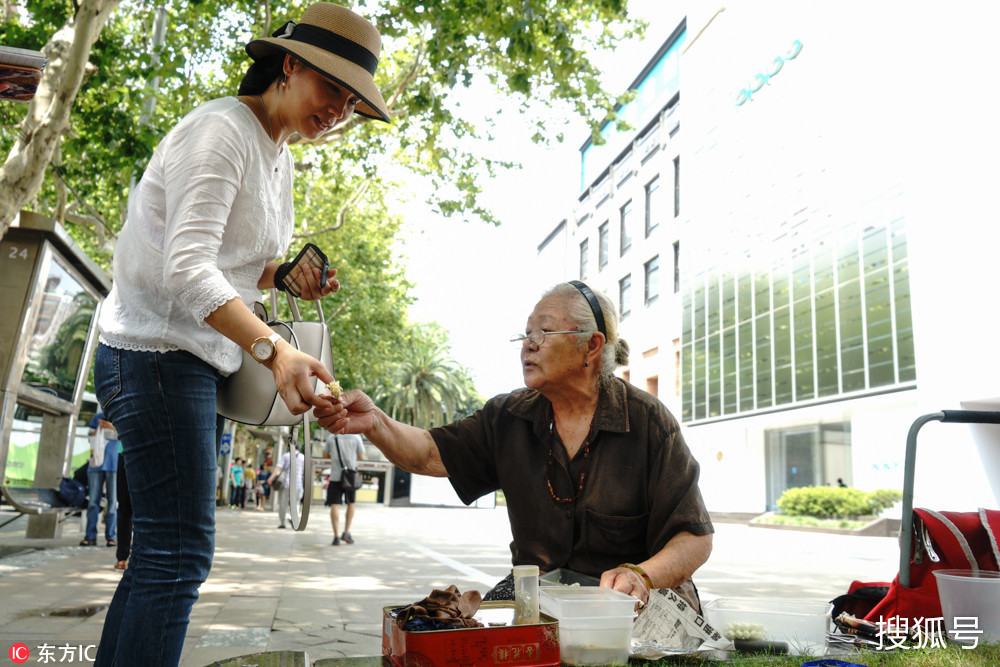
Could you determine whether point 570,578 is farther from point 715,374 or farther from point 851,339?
point 715,374

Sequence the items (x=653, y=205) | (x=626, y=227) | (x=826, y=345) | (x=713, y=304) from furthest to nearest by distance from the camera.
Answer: (x=626, y=227) → (x=653, y=205) → (x=713, y=304) → (x=826, y=345)

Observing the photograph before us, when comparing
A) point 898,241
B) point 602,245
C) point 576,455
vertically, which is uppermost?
point 602,245

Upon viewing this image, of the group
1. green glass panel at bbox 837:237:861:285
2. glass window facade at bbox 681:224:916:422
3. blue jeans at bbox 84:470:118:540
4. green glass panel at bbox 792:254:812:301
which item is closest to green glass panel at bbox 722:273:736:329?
glass window facade at bbox 681:224:916:422


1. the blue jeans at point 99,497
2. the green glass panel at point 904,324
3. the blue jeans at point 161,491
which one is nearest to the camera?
the blue jeans at point 161,491

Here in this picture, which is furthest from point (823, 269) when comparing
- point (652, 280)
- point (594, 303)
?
point (594, 303)

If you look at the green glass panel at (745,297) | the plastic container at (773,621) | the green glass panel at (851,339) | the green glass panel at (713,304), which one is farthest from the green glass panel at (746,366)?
the plastic container at (773,621)

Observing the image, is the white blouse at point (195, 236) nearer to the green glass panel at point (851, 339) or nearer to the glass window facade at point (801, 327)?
the glass window facade at point (801, 327)

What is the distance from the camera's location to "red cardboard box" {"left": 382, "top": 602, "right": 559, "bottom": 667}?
156 centimetres

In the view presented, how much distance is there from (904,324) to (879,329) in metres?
1.16

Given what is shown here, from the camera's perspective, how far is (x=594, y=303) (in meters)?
3.01

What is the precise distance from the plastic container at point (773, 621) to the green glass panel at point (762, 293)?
29693mm

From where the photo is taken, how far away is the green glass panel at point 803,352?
28188 mm

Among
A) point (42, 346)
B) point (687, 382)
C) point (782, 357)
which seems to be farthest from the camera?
point (687, 382)

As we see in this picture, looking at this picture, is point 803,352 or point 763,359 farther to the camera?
point 763,359
